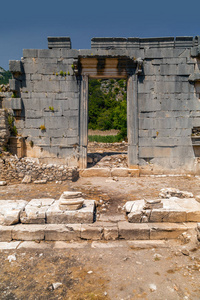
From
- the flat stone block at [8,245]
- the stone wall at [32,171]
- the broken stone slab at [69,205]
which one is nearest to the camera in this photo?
the flat stone block at [8,245]

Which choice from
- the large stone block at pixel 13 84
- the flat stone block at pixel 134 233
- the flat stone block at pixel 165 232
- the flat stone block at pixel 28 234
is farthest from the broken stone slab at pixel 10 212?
the large stone block at pixel 13 84

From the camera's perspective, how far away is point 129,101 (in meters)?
8.34

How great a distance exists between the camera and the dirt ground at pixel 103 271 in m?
2.70

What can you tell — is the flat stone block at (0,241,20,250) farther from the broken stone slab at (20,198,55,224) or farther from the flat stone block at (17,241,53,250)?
the broken stone slab at (20,198,55,224)

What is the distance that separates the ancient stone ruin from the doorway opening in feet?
4.24

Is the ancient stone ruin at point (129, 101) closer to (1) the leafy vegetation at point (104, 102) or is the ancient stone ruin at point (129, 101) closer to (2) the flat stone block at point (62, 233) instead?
(2) the flat stone block at point (62, 233)

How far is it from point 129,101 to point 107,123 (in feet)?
88.6

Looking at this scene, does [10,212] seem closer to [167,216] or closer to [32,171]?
[167,216]

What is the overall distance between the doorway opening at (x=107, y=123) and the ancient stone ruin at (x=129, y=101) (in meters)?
1.29

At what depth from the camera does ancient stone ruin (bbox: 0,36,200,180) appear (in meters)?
8.08

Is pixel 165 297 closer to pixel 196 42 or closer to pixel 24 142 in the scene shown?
pixel 24 142

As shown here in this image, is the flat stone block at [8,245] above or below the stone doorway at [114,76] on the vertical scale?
below

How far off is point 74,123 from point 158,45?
4.47m

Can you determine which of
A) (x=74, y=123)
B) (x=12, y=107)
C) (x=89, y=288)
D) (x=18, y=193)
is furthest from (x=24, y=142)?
(x=89, y=288)
